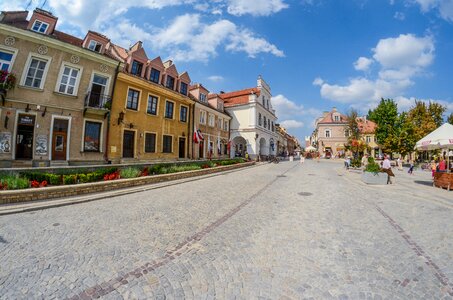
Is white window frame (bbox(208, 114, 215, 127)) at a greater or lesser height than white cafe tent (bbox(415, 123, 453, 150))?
greater

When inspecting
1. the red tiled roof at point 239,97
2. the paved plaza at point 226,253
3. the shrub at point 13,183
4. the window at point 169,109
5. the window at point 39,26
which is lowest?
the paved plaza at point 226,253

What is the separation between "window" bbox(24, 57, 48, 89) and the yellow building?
14.7 feet

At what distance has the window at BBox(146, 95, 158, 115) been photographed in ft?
66.0

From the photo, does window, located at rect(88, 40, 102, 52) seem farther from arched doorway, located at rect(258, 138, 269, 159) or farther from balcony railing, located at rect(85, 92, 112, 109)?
arched doorway, located at rect(258, 138, 269, 159)

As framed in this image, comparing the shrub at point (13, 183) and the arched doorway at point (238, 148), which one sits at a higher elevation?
the arched doorway at point (238, 148)

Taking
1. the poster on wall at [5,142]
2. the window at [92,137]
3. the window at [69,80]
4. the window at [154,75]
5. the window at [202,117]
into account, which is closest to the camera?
the poster on wall at [5,142]

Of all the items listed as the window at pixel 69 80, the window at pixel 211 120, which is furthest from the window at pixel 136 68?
the window at pixel 211 120

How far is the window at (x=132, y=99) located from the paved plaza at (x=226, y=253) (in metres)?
13.3

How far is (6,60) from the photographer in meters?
12.9

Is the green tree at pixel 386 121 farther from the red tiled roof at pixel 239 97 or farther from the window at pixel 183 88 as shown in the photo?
the window at pixel 183 88

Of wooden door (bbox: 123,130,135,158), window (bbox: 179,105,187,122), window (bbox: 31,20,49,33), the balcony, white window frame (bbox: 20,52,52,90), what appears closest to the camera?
white window frame (bbox: 20,52,52,90)

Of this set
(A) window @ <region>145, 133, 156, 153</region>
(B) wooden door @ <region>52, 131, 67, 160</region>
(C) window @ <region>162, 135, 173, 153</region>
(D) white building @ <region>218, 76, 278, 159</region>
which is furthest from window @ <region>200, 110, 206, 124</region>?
(B) wooden door @ <region>52, 131, 67, 160</region>

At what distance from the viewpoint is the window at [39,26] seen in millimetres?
14203

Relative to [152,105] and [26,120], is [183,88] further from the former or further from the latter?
[26,120]
